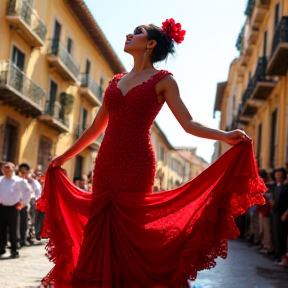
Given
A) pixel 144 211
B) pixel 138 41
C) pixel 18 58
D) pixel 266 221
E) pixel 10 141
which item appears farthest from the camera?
pixel 10 141

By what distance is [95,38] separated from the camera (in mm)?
32438

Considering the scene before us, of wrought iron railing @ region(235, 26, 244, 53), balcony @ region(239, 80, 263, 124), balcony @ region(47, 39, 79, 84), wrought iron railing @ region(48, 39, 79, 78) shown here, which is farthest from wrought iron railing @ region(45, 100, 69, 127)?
wrought iron railing @ region(235, 26, 244, 53)

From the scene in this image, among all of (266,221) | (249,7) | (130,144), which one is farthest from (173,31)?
(249,7)

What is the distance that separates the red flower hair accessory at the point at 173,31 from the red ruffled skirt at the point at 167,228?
83 cm

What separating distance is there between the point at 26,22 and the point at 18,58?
1.39m

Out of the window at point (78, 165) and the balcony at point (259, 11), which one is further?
the window at point (78, 165)

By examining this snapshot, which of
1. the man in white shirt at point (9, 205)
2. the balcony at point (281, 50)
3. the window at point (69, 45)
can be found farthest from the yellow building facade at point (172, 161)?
the man in white shirt at point (9, 205)

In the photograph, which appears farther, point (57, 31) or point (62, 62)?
point (57, 31)

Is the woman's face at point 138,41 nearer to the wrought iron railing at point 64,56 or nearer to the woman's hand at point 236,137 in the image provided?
the woman's hand at point 236,137

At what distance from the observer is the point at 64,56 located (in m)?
26.7

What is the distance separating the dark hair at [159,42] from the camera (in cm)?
413

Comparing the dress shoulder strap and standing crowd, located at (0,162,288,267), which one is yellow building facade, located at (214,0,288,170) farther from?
the dress shoulder strap

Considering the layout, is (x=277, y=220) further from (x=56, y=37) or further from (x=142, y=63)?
(x=56, y=37)

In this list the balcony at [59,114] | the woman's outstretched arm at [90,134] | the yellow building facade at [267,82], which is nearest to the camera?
the woman's outstretched arm at [90,134]
